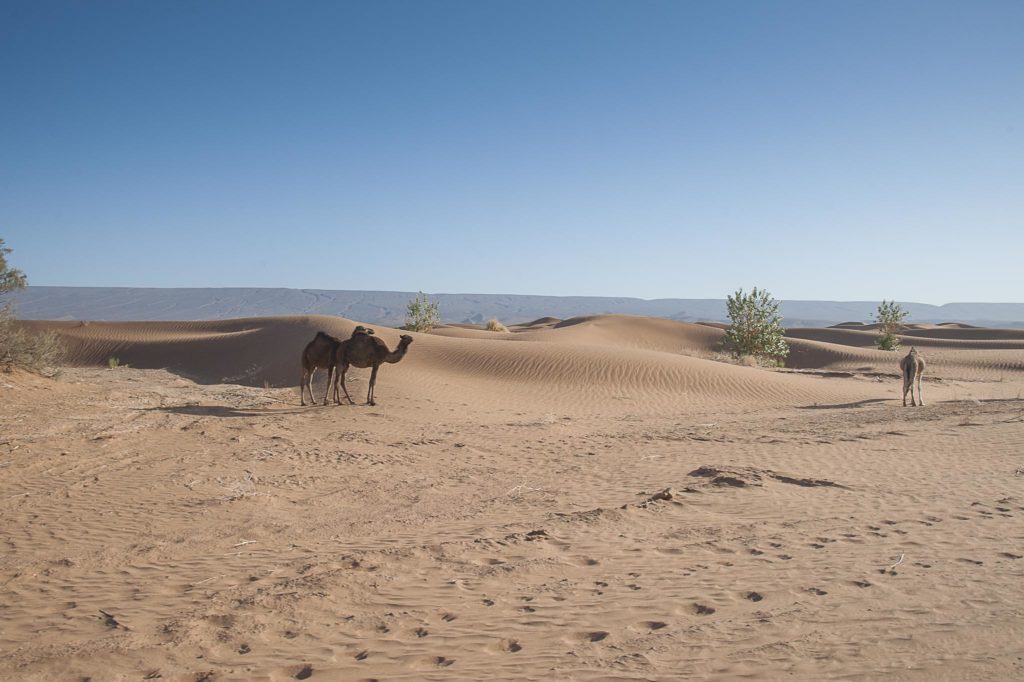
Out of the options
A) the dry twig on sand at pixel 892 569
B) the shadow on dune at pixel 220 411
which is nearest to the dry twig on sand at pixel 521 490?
the dry twig on sand at pixel 892 569

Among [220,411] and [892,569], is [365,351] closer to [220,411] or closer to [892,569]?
[220,411]

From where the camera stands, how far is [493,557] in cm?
560

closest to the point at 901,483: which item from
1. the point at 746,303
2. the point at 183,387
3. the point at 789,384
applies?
the point at 789,384

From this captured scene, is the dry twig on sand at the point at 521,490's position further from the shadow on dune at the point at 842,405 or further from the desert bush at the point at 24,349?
the desert bush at the point at 24,349

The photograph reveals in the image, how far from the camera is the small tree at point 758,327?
31.4 m

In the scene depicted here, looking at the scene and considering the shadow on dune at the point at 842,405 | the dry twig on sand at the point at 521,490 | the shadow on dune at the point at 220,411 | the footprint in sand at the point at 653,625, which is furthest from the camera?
the shadow on dune at the point at 842,405

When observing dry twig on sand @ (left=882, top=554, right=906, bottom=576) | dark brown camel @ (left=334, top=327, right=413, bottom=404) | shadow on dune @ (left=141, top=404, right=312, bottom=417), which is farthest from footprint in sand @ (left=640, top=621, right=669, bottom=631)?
shadow on dune @ (left=141, top=404, right=312, bottom=417)

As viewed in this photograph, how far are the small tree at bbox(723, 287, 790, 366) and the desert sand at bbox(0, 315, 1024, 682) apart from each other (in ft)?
53.9

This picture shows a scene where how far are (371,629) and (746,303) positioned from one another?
98.8 ft

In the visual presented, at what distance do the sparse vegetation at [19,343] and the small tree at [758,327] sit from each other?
1076 inches

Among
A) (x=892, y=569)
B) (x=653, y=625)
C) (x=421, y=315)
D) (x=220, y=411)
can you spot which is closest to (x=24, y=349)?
(x=220, y=411)

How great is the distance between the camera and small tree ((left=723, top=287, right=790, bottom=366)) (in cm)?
3138

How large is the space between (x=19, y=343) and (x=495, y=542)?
1326 centimetres

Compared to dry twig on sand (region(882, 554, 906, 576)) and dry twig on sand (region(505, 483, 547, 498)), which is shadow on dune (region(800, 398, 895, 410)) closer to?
dry twig on sand (region(505, 483, 547, 498))
